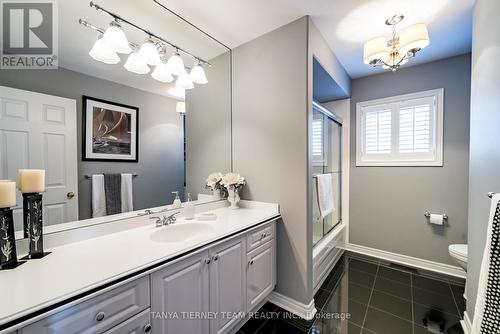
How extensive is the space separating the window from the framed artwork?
288 cm

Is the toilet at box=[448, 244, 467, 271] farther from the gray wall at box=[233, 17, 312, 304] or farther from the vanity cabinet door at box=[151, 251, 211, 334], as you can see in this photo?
the vanity cabinet door at box=[151, 251, 211, 334]

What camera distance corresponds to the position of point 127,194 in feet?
4.91

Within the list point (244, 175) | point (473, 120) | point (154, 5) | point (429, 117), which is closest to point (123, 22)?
point (154, 5)

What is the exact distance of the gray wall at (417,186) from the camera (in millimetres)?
2289

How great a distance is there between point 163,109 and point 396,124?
2.88m

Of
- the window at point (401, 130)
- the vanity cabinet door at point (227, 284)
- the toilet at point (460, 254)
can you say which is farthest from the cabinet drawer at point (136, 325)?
the window at point (401, 130)

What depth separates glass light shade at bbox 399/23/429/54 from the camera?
1.49 metres

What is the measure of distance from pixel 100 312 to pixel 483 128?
7.76ft

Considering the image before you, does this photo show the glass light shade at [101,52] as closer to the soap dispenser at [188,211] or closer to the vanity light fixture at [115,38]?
the vanity light fixture at [115,38]

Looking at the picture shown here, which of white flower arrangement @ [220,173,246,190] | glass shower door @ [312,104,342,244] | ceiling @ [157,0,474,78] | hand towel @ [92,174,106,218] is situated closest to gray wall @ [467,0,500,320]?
ceiling @ [157,0,474,78]

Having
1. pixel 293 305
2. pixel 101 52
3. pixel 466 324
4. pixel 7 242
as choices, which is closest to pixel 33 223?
pixel 7 242

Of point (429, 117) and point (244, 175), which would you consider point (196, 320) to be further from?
point (429, 117)

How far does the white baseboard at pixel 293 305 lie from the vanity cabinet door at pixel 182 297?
868 mm

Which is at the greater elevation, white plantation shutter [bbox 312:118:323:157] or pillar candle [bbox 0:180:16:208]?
white plantation shutter [bbox 312:118:323:157]
